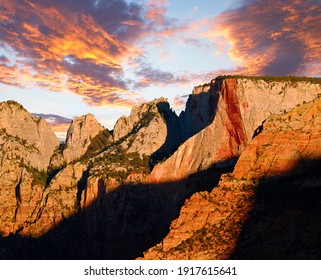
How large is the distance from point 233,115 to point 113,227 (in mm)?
43507

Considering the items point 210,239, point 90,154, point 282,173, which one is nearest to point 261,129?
point 282,173

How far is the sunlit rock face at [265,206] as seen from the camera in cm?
8562

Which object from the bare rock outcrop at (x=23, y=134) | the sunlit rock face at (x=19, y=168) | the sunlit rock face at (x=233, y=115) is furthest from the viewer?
the bare rock outcrop at (x=23, y=134)

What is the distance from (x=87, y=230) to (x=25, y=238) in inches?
664

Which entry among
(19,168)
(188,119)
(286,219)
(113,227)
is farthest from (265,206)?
(19,168)

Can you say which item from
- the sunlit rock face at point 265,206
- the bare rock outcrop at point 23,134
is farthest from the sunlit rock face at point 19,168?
the sunlit rock face at point 265,206

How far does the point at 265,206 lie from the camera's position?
9312 centimetres

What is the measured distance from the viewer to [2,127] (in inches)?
7653

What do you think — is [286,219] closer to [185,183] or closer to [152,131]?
[185,183]

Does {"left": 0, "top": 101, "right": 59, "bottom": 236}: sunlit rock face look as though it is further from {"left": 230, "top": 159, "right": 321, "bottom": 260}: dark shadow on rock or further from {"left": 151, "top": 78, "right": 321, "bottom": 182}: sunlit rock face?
{"left": 230, "top": 159, "right": 321, "bottom": 260}: dark shadow on rock

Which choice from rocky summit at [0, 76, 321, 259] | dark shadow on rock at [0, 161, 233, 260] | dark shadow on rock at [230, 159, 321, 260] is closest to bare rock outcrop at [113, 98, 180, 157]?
rocky summit at [0, 76, 321, 259]

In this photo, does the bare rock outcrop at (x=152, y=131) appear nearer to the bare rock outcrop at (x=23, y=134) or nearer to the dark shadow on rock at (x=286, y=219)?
the bare rock outcrop at (x=23, y=134)

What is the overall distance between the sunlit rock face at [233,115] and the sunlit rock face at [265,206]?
119 feet

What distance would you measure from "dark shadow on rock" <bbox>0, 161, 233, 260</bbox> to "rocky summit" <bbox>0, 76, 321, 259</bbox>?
0.28 m
